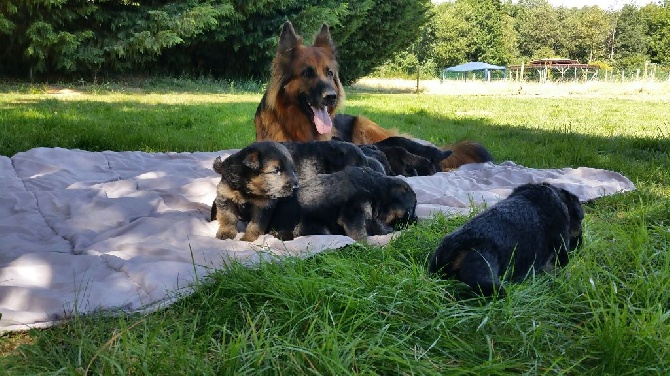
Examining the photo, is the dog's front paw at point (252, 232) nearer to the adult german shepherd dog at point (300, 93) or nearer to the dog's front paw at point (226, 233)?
the dog's front paw at point (226, 233)

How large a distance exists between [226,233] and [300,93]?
2526mm

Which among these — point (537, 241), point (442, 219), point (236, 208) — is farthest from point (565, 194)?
point (236, 208)

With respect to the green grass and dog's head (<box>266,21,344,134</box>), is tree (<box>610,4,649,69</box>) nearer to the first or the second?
dog's head (<box>266,21,344,134</box>)

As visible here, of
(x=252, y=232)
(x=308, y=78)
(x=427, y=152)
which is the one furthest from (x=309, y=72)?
(x=252, y=232)

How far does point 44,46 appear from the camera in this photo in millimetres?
15461

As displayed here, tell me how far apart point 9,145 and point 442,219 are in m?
5.17

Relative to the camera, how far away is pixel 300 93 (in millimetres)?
6070

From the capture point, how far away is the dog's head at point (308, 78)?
19.6 feet

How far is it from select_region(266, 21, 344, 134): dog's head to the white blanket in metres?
1.14

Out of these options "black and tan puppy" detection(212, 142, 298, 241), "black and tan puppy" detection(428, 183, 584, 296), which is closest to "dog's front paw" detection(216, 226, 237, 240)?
"black and tan puppy" detection(212, 142, 298, 241)

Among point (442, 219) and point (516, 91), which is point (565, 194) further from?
point (516, 91)

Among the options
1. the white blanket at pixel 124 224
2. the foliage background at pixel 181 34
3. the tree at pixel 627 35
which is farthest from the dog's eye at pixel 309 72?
the tree at pixel 627 35

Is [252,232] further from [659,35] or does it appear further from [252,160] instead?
[659,35]

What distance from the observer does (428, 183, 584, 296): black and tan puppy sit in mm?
2705
